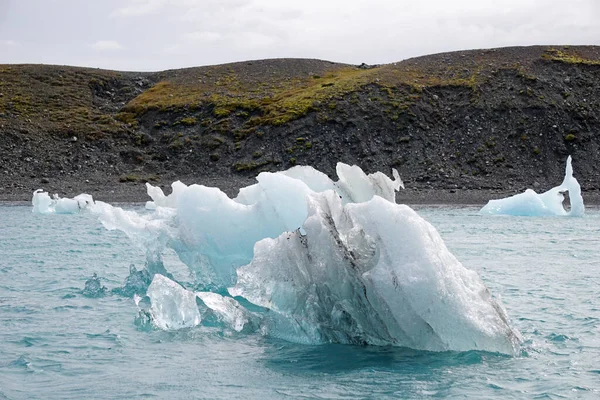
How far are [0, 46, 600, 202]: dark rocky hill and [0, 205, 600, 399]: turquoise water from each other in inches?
1306

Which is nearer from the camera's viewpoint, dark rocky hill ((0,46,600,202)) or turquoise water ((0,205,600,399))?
turquoise water ((0,205,600,399))

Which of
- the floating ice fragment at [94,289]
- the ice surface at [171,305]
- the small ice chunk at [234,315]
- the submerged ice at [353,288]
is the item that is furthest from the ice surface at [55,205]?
the small ice chunk at [234,315]

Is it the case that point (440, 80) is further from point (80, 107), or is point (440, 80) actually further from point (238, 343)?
point (238, 343)

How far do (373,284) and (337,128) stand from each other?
175 ft

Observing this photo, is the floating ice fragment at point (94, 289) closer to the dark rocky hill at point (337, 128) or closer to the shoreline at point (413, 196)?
the shoreline at point (413, 196)

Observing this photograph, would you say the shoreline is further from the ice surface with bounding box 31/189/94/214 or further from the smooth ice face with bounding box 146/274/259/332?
the smooth ice face with bounding box 146/274/259/332

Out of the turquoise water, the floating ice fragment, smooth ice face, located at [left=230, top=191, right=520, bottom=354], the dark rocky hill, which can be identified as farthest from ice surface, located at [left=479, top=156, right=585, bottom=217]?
smooth ice face, located at [left=230, top=191, right=520, bottom=354]

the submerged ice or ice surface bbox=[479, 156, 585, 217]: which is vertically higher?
the submerged ice

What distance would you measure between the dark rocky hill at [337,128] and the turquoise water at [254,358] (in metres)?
33.2

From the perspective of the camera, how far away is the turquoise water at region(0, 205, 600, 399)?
9055mm

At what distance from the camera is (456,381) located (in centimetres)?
916

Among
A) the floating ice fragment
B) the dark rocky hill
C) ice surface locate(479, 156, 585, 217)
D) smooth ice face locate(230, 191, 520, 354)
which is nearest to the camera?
smooth ice face locate(230, 191, 520, 354)

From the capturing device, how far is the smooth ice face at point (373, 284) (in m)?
9.48

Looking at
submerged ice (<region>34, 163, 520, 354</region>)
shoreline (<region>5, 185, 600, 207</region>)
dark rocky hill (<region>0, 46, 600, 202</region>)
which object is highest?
dark rocky hill (<region>0, 46, 600, 202</region>)
